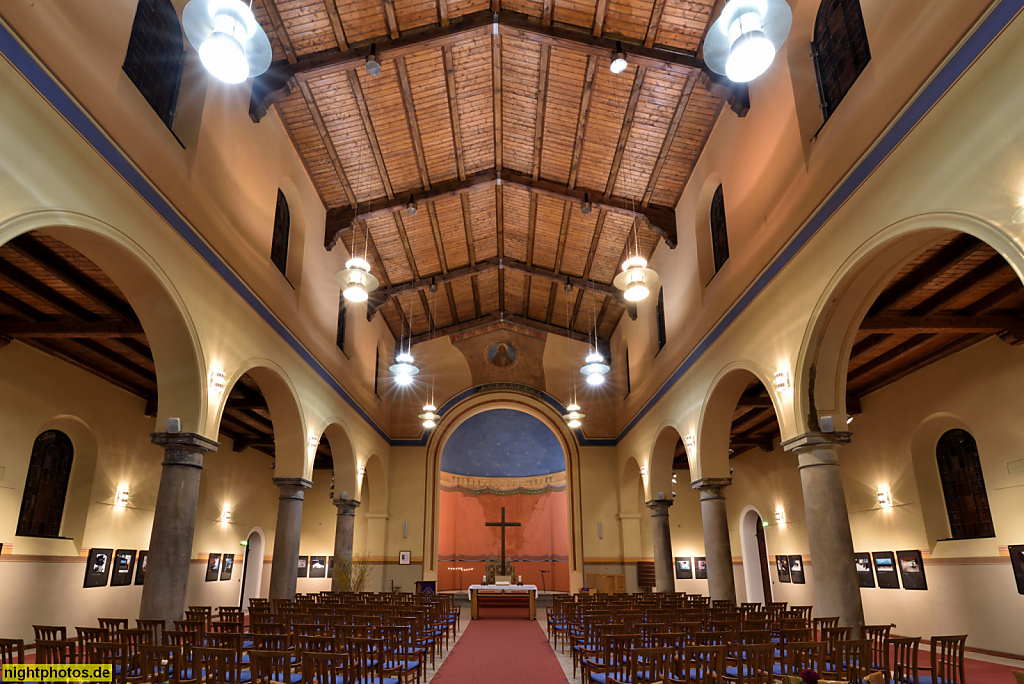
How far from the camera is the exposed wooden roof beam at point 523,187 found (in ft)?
46.4

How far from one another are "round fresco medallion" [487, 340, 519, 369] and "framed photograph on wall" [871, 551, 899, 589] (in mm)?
12405

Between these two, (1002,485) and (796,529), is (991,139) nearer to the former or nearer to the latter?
(1002,485)

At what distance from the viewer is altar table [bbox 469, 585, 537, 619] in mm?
16688

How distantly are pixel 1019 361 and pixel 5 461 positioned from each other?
51.5ft

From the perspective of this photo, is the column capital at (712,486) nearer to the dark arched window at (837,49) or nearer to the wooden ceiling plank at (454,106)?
the dark arched window at (837,49)

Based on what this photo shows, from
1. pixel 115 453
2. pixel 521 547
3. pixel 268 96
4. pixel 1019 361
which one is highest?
pixel 268 96

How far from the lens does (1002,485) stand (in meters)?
9.80

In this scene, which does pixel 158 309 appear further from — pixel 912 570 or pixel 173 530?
pixel 912 570

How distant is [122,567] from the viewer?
12539 millimetres

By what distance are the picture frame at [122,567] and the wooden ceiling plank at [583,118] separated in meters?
12.1

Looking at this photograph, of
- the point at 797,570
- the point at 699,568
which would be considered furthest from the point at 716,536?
the point at 699,568

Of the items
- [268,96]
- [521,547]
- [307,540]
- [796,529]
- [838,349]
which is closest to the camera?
[838,349]

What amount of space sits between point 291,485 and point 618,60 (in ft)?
31.6

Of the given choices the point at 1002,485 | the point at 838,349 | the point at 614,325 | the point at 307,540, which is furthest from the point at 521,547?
the point at 838,349
